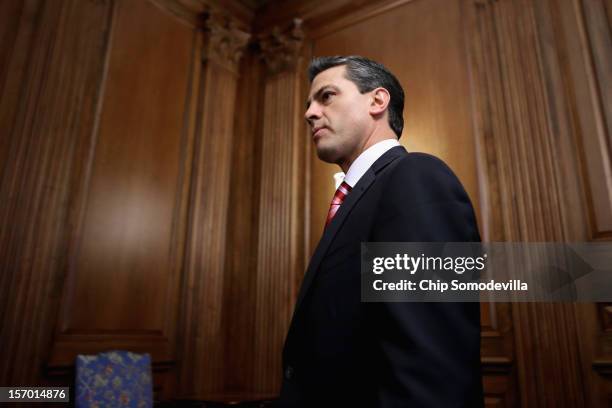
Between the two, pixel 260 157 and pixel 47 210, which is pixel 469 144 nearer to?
pixel 260 157

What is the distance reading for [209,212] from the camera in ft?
11.5

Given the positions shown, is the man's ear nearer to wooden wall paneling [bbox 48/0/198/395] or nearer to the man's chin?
the man's chin

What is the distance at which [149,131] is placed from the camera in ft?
10.5

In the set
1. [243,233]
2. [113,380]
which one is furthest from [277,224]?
[113,380]

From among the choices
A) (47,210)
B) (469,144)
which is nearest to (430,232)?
(469,144)

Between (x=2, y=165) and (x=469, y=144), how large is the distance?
8.89ft

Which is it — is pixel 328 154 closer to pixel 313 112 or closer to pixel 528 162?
pixel 313 112

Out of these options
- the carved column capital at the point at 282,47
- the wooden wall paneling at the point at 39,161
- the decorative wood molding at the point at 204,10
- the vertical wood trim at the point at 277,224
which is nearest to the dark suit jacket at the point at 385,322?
the wooden wall paneling at the point at 39,161

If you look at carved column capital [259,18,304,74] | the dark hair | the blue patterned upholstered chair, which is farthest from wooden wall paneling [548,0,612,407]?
the blue patterned upholstered chair

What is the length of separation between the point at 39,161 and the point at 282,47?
7.25 feet

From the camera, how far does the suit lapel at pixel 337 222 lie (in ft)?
3.59

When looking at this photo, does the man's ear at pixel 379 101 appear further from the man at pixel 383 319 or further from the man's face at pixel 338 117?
the man at pixel 383 319

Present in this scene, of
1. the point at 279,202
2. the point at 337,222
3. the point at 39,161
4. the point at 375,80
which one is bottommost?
the point at 337,222

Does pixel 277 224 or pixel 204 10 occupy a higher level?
pixel 204 10
